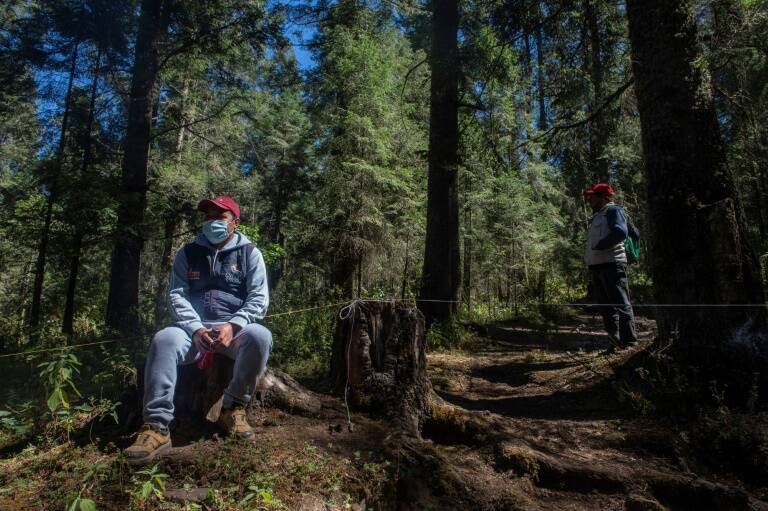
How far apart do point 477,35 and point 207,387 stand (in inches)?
384

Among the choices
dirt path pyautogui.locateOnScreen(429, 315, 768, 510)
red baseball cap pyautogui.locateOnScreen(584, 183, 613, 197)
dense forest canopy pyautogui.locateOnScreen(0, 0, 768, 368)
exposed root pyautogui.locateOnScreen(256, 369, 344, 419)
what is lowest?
dirt path pyautogui.locateOnScreen(429, 315, 768, 510)

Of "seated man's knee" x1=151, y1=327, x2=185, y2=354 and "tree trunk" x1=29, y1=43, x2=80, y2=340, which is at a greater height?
"tree trunk" x1=29, y1=43, x2=80, y2=340

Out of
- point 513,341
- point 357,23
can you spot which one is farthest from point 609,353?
point 357,23

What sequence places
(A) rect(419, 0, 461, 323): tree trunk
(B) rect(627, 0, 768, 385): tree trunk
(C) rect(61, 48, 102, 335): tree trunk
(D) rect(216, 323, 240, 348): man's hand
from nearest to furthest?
(D) rect(216, 323, 240, 348): man's hand < (B) rect(627, 0, 768, 385): tree trunk < (A) rect(419, 0, 461, 323): tree trunk < (C) rect(61, 48, 102, 335): tree trunk

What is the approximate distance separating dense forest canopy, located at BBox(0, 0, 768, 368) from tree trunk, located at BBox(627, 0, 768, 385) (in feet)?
0.13

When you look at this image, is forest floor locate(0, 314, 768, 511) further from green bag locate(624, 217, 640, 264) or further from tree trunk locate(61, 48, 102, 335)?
tree trunk locate(61, 48, 102, 335)

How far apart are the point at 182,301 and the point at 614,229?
4961mm

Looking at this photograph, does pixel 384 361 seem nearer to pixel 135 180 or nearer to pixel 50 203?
pixel 135 180

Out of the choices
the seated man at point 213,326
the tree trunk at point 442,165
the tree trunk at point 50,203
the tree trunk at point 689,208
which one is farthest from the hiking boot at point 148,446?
the tree trunk at point 50,203

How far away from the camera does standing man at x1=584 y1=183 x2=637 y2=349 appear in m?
5.32

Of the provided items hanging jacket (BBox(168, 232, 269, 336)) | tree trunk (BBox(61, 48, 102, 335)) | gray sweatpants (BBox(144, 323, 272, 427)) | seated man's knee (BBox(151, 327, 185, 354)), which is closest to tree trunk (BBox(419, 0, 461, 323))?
hanging jacket (BBox(168, 232, 269, 336))

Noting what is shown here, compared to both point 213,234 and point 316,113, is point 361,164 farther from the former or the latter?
point 213,234

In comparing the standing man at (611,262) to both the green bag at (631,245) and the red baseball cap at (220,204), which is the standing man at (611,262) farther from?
the red baseball cap at (220,204)

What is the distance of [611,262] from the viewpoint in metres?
5.57
